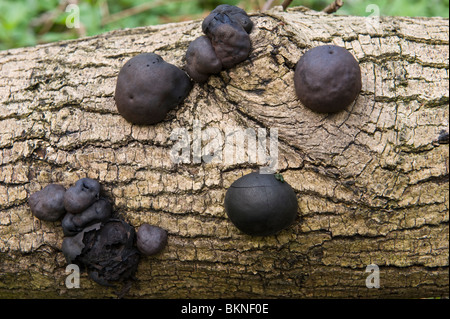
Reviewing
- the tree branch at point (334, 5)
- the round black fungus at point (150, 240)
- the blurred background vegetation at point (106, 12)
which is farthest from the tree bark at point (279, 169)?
the blurred background vegetation at point (106, 12)

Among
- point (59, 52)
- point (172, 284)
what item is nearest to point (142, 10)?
point (59, 52)

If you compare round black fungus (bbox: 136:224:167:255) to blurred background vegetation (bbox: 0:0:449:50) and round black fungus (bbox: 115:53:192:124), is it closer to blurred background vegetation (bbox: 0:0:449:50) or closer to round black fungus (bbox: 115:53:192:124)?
round black fungus (bbox: 115:53:192:124)

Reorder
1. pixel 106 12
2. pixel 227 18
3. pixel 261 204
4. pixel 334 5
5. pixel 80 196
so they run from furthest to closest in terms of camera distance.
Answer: pixel 106 12 → pixel 334 5 → pixel 227 18 → pixel 80 196 → pixel 261 204

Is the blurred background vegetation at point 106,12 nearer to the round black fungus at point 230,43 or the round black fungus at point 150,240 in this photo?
the round black fungus at point 230,43

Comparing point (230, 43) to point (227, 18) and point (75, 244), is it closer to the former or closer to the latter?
point (227, 18)

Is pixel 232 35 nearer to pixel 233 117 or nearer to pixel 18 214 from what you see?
pixel 233 117

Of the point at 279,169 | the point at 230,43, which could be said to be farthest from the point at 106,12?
the point at 279,169

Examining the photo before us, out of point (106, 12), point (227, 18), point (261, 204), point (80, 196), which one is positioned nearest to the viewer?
point (261, 204)
